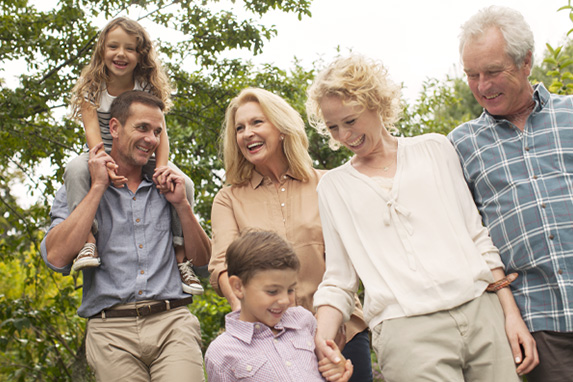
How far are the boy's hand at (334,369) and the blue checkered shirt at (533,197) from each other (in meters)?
0.74

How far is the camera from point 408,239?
238 centimetres

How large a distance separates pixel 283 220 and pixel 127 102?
108cm

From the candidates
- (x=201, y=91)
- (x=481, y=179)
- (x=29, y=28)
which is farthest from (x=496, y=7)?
(x=29, y=28)

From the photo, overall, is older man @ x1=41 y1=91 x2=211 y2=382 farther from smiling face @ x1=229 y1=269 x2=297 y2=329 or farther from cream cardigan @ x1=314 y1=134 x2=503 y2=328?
cream cardigan @ x1=314 y1=134 x2=503 y2=328

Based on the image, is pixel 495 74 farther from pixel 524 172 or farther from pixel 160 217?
pixel 160 217

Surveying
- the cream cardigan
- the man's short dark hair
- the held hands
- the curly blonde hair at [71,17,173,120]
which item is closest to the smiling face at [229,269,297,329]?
the cream cardigan

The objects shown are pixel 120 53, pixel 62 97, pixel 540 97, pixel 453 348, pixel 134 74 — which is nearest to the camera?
pixel 453 348

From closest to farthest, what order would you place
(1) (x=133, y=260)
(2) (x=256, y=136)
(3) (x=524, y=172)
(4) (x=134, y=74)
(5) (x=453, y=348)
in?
(5) (x=453, y=348) → (3) (x=524, y=172) → (1) (x=133, y=260) → (2) (x=256, y=136) → (4) (x=134, y=74)

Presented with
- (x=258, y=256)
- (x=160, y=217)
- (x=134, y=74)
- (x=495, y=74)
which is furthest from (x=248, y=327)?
(x=134, y=74)

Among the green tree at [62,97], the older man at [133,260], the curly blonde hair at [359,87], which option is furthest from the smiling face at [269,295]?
the green tree at [62,97]

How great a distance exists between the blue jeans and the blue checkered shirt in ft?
2.64

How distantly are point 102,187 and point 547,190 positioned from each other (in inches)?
79.5

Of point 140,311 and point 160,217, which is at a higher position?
point 160,217

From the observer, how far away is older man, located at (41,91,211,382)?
279 centimetres
